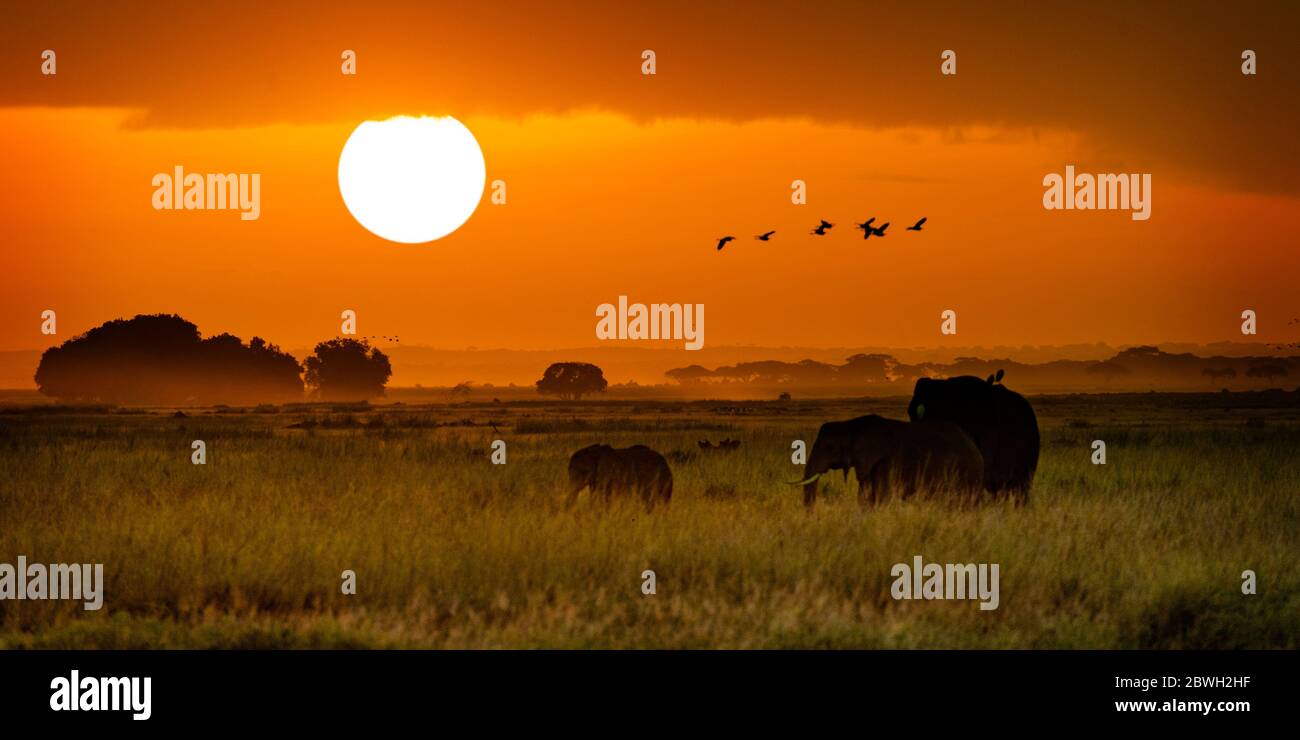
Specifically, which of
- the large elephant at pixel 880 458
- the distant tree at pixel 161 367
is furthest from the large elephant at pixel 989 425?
the distant tree at pixel 161 367

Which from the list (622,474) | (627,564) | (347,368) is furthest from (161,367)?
(627,564)

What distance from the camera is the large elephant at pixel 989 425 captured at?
1900 cm

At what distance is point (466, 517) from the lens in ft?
53.5

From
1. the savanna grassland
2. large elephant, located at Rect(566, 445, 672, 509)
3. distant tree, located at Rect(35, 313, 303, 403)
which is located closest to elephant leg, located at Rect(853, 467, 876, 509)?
the savanna grassland

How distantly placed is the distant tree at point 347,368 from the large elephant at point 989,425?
90.8 meters

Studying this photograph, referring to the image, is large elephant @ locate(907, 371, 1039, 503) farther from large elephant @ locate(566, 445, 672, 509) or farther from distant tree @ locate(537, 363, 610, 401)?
distant tree @ locate(537, 363, 610, 401)

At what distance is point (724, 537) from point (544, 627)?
360 cm

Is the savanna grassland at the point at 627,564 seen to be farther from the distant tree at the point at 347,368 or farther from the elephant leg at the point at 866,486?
the distant tree at the point at 347,368

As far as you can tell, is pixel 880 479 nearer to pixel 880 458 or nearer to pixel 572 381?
pixel 880 458

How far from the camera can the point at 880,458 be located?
16.3 meters

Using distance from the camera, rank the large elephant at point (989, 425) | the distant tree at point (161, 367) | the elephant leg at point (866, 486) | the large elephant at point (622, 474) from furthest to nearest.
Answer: the distant tree at point (161, 367) → the large elephant at point (989, 425) → the large elephant at point (622, 474) → the elephant leg at point (866, 486)

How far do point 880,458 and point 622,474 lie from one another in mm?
3316

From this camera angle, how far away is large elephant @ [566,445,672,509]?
17.3 meters
